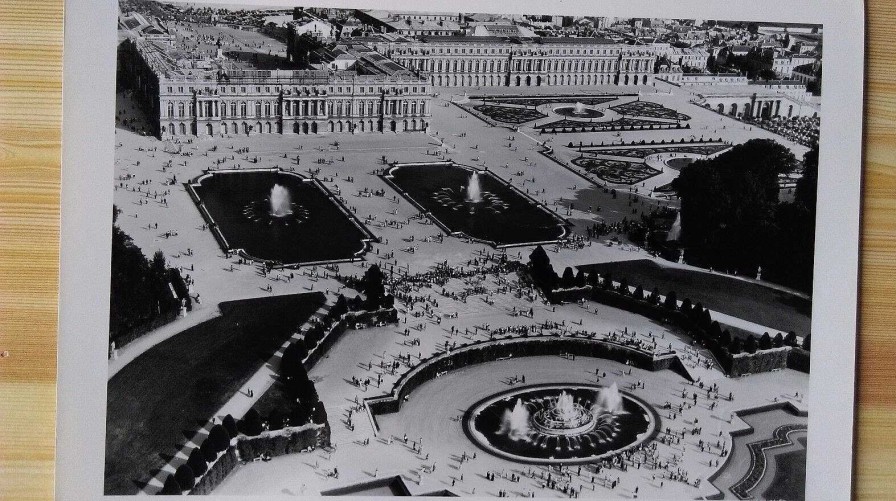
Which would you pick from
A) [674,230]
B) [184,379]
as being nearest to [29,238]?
[184,379]

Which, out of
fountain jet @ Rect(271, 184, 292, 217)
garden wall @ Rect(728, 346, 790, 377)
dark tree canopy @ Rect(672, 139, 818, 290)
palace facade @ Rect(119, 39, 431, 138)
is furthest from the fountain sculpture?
fountain jet @ Rect(271, 184, 292, 217)

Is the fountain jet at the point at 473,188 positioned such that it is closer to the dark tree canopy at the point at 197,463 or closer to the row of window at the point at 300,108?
the row of window at the point at 300,108

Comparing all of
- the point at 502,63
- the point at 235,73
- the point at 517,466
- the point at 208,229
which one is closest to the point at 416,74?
the point at 502,63

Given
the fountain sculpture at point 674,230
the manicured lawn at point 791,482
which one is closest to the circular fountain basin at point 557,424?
the manicured lawn at point 791,482

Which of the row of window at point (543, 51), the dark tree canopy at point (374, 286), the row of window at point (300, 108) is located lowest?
the dark tree canopy at point (374, 286)

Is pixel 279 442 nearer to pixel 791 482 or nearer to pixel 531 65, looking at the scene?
pixel 531 65

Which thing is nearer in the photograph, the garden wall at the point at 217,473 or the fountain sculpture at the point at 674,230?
the garden wall at the point at 217,473

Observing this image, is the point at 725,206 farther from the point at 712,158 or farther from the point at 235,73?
the point at 235,73

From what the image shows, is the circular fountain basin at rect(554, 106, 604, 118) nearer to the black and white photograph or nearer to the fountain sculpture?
the black and white photograph
